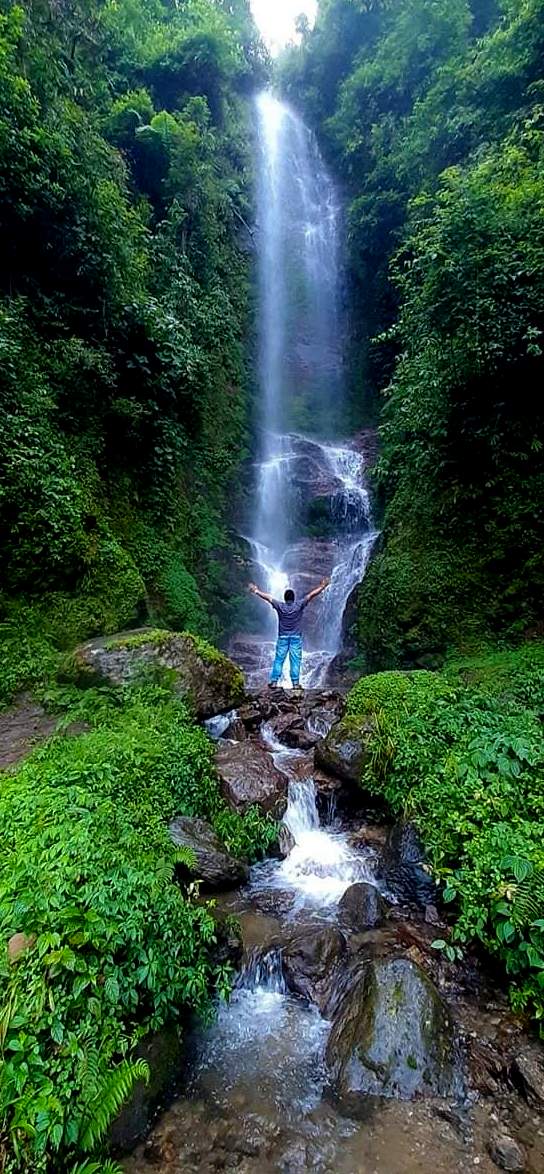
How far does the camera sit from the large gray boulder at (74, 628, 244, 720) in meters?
6.97

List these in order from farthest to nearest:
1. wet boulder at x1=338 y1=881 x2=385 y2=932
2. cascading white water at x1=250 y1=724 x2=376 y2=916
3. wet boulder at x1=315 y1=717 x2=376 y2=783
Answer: wet boulder at x1=315 y1=717 x2=376 y2=783 → cascading white water at x1=250 y1=724 x2=376 y2=916 → wet boulder at x1=338 y1=881 x2=385 y2=932

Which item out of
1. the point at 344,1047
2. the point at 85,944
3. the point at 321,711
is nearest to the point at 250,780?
the point at 321,711

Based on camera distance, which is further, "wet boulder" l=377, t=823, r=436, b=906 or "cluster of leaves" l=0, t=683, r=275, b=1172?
"wet boulder" l=377, t=823, r=436, b=906

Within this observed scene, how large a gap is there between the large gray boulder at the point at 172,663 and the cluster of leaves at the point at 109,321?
105 centimetres

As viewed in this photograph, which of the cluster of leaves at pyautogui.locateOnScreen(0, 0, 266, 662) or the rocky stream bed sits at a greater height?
the cluster of leaves at pyautogui.locateOnScreen(0, 0, 266, 662)

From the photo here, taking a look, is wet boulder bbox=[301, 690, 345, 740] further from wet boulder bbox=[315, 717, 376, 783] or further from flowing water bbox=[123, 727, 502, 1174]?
flowing water bbox=[123, 727, 502, 1174]

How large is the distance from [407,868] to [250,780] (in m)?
1.91

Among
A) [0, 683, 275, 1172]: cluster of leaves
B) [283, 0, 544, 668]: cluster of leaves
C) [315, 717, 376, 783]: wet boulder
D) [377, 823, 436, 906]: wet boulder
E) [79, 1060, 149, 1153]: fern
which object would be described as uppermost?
[283, 0, 544, 668]: cluster of leaves

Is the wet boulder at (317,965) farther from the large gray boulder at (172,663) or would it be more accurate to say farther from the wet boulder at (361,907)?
the large gray boulder at (172,663)

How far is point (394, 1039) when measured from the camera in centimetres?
338

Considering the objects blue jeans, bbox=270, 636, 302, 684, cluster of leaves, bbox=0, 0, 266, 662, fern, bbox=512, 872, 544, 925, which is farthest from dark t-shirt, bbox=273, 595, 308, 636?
fern, bbox=512, 872, 544, 925

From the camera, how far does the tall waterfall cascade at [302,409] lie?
13664 millimetres

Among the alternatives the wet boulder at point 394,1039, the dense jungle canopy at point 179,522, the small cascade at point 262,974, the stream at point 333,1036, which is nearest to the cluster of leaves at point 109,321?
the dense jungle canopy at point 179,522

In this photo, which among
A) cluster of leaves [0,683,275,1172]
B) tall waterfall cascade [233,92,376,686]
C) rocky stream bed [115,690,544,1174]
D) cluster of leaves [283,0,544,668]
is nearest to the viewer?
cluster of leaves [0,683,275,1172]
